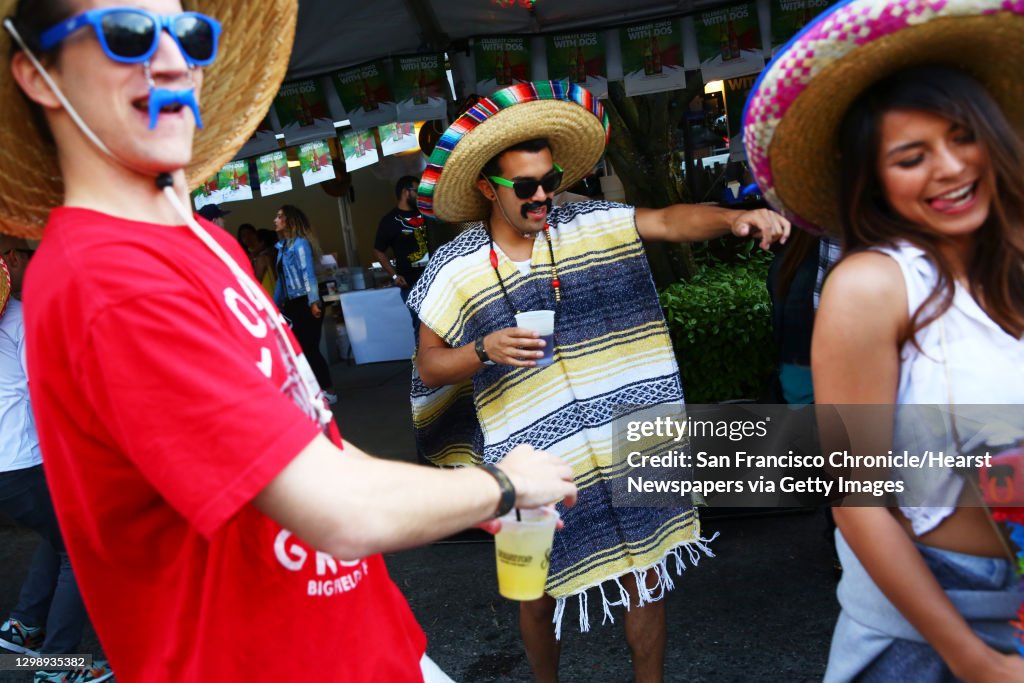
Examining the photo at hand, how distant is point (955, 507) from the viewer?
1.49 m

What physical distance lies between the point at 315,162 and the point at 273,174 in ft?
2.35

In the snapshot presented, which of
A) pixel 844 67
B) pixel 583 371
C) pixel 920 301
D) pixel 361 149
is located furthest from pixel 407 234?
pixel 920 301

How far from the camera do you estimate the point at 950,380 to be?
4.84 feet

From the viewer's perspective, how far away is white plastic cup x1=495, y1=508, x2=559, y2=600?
5.26 ft

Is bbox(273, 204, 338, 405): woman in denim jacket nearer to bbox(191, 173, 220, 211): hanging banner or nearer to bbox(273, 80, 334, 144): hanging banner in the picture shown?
bbox(191, 173, 220, 211): hanging banner

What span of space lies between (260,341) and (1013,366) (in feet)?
4.14

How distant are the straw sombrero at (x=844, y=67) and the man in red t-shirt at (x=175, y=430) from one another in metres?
0.84

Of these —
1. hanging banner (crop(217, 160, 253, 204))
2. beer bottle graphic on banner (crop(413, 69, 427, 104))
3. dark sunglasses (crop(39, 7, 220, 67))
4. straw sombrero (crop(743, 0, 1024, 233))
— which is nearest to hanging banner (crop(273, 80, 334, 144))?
beer bottle graphic on banner (crop(413, 69, 427, 104))

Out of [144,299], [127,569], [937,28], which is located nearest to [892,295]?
[937,28]

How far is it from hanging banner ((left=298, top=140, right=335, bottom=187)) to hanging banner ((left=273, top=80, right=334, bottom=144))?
46.5 inches

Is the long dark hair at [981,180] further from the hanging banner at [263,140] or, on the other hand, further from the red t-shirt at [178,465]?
the hanging banner at [263,140]

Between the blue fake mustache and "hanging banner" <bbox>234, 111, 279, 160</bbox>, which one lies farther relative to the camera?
"hanging banner" <bbox>234, 111, 279, 160</bbox>

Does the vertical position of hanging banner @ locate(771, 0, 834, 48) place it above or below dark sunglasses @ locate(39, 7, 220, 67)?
above

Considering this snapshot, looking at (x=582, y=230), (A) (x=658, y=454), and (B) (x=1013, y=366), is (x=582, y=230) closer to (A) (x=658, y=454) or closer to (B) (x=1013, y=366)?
(A) (x=658, y=454)
